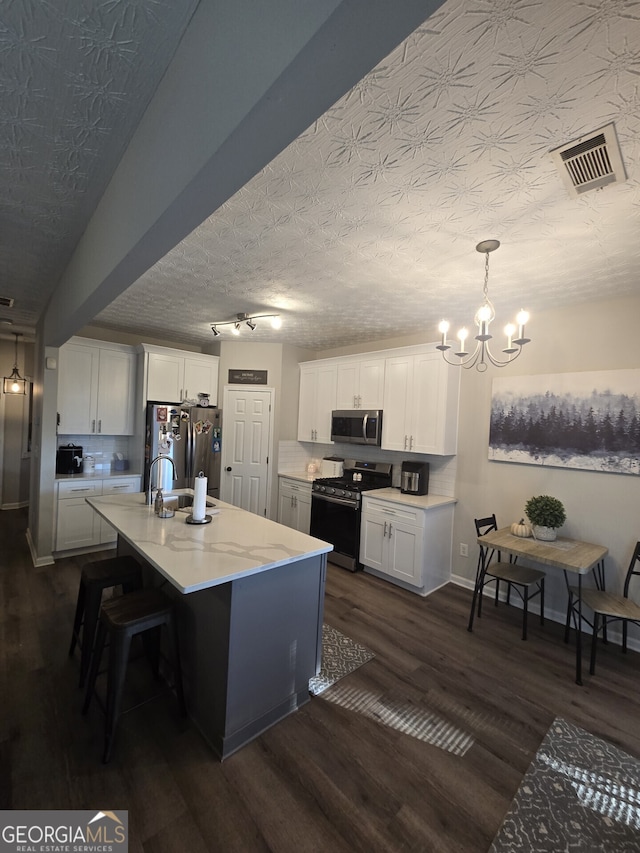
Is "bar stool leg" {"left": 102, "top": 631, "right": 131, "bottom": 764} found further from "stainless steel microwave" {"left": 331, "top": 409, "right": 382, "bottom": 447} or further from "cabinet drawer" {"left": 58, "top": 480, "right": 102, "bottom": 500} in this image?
"stainless steel microwave" {"left": 331, "top": 409, "right": 382, "bottom": 447}

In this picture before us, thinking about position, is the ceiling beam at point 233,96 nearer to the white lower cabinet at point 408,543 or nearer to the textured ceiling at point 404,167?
the textured ceiling at point 404,167

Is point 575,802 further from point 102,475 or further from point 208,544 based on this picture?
point 102,475

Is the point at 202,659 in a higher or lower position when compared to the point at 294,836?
higher

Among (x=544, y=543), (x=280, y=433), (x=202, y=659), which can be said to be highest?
(x=280, y=433)

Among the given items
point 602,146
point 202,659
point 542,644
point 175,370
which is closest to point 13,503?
point 175,370

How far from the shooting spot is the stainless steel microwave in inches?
169

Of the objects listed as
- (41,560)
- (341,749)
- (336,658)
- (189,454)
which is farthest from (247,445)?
(341,749)

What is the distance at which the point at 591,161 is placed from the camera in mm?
1430

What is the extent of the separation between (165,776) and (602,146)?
10.2ft

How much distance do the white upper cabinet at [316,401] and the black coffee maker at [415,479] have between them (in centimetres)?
121

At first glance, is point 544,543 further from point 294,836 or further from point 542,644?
point 294,836

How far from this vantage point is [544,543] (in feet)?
9.61

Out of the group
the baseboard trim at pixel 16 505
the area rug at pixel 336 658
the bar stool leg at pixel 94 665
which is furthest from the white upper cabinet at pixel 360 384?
the baseboard trim at pixel 16 505

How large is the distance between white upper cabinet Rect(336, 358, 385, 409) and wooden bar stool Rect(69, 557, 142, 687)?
2938 millimetres
